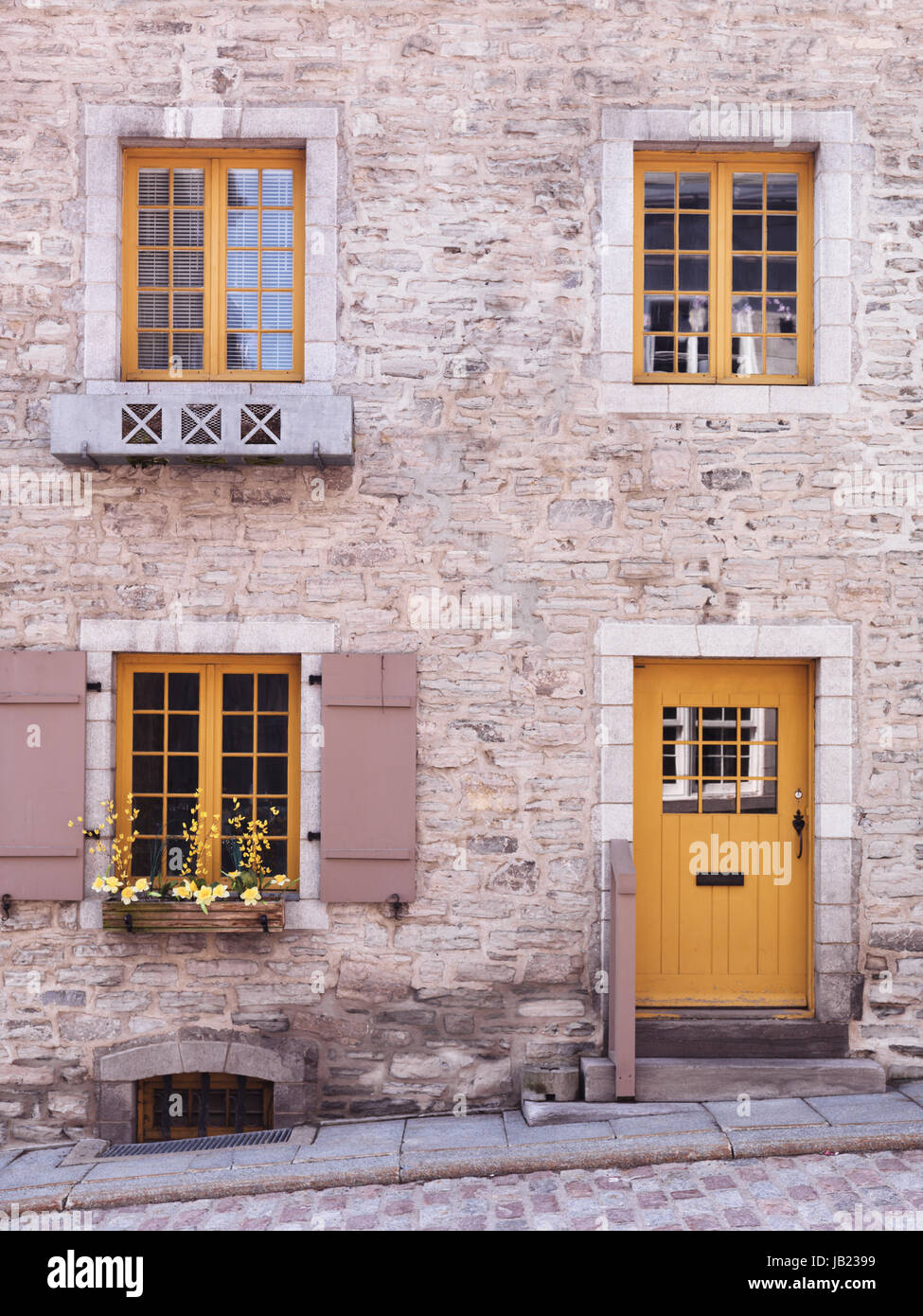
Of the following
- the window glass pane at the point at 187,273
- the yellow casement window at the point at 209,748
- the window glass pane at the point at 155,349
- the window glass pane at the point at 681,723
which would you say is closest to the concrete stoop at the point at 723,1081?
the window glass pane at the point at 681,723

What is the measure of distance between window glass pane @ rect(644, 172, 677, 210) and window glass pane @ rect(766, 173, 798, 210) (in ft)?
1.64

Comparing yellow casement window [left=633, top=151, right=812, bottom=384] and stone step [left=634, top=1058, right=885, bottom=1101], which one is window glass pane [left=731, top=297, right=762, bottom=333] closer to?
yellow casement window [left=633, top=151, right=812, bottom=384]

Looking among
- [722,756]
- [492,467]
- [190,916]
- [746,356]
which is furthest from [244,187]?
[722,756]

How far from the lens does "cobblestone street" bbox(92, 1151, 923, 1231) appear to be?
3676mm

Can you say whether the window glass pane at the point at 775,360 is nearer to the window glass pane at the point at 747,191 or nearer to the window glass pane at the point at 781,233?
the window glass pane at the point at 781,233

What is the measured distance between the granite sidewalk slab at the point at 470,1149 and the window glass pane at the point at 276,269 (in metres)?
4.27

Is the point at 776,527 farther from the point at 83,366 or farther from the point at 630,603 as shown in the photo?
the point at 83,366

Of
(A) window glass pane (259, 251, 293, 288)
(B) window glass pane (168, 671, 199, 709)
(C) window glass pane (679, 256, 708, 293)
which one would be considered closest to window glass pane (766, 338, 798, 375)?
(C) window glass pane (679, 256, 708, 293)

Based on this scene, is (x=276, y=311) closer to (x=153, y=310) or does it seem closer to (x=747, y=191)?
(x=153, y=310)

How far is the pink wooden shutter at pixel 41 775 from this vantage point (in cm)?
479

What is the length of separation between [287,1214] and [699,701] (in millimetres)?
3028

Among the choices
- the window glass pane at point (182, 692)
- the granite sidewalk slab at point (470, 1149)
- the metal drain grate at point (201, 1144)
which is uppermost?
the window glass pane at point (182, 692)

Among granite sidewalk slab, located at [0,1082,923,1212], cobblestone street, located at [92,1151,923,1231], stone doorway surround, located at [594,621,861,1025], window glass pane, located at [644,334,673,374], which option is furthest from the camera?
window glass pane, located at [644,334,673,374]

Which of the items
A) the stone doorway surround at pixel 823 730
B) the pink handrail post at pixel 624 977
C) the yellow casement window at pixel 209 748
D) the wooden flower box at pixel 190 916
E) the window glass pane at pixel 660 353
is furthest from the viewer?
the window glass pane at pixel 660 353
